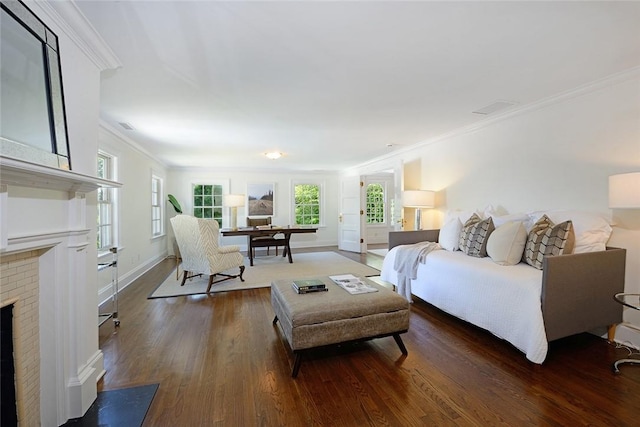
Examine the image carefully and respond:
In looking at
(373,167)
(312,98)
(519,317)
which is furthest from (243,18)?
(373,167)

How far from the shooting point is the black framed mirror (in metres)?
1.10

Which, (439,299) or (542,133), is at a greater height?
(542,133)

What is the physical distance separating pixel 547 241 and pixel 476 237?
642mm

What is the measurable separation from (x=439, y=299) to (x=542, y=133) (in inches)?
80.2

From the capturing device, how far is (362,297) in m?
2.15

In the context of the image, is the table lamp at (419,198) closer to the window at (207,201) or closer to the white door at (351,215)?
the white door at (351,215)

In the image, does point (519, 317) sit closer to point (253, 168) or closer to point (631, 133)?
point (631, 133)

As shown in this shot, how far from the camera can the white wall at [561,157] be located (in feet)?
7.64

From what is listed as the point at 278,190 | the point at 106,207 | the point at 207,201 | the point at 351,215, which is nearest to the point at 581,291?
the point at 351,215

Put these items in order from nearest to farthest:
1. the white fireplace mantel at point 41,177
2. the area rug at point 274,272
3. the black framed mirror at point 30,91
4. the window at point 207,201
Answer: the white fireplace mantel at point 41,177 → the black framed mirror at point 30,91 → the area rug at point 274,272 → the window at point 207,201

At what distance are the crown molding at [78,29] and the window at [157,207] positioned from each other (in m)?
4.41

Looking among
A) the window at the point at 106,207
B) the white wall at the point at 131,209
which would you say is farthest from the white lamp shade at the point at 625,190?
the window at the point at 106,207

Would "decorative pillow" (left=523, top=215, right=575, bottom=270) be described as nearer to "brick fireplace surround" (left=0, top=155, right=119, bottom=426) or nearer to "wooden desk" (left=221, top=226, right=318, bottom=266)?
"brick fireplace surround" (left=0, top=155, right=119, bottom=426)

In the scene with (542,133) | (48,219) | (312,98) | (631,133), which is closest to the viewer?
(48,219)
